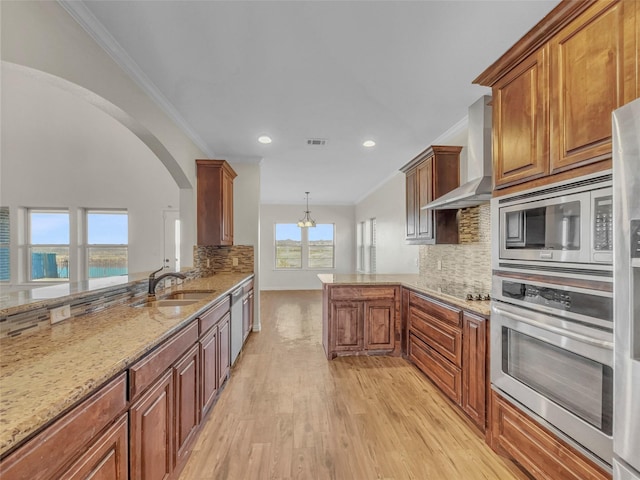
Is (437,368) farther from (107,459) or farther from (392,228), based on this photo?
(392,228)

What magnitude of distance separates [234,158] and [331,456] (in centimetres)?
399

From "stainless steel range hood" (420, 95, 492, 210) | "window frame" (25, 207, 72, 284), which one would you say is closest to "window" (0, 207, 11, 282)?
"window frame" (25, 207, 72, 284)

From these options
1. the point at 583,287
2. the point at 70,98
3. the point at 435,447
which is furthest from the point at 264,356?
the point at 70,98

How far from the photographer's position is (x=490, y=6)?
1655mm

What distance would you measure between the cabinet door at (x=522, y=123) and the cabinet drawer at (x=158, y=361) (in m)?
2.12

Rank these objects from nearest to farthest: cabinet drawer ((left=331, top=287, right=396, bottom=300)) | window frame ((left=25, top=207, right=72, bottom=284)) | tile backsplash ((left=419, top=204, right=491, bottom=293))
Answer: tile backsplash ((left=419, top=204, right=491, bottom=293)) → cabinet drawer ((left=331, top=287, right=396, bottom=300)) → window frame ((left=25, top=207, right=72, bottom=284))

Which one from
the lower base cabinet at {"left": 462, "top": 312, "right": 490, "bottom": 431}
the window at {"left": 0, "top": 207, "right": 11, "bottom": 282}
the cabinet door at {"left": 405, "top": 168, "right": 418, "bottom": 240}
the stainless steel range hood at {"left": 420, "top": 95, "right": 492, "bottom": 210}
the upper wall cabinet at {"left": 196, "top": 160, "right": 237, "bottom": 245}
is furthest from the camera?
the window at {"left": 0, "top": 207, "right": 11, "bottom": 282}

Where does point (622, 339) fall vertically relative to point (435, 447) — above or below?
above

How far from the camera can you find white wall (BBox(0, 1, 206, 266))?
139cm

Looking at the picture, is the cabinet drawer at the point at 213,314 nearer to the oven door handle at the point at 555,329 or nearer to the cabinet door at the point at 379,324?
the cabinet door at the point at 379,324

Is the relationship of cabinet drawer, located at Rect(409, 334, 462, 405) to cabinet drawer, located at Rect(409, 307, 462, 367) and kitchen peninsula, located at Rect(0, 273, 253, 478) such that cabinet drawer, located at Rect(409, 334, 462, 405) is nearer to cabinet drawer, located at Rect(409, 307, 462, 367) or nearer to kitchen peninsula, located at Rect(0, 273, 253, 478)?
cabinet drawer, located at Rect(409, 307, 462, 367)

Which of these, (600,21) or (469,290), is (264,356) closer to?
(469,290)

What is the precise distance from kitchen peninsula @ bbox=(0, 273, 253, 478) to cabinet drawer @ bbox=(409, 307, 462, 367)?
193 cm

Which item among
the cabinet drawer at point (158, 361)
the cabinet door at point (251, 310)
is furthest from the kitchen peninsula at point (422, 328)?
the cabinet drawer at point (158, 361)
